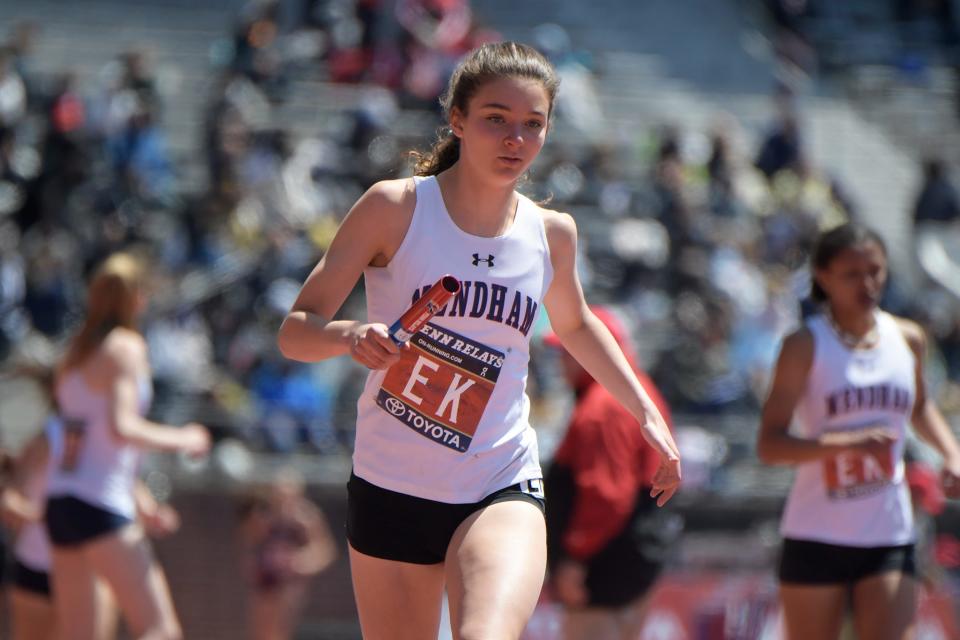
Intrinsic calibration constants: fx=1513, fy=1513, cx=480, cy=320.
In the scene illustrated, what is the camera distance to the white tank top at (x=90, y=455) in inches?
260

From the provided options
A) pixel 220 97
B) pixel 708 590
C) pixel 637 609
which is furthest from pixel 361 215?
pixel 220 97

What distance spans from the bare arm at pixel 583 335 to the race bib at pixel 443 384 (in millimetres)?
370

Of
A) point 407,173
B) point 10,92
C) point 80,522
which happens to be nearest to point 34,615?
point 80,522

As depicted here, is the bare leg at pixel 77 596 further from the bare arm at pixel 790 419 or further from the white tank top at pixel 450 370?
the bare arm at pixel 790 419

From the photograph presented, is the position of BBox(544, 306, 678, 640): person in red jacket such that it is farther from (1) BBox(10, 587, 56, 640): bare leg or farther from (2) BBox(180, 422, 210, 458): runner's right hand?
(1) BBox(10, 587, 56, 640): bare leg

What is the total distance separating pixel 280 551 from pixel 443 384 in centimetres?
692

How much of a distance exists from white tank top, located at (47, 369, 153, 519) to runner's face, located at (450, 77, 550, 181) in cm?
307

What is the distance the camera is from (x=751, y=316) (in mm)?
14430

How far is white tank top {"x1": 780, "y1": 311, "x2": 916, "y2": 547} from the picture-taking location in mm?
5652

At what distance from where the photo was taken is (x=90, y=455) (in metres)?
6.64

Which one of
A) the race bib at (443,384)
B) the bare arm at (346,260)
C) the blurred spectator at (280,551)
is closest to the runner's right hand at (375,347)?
the bare arm at (346,260)

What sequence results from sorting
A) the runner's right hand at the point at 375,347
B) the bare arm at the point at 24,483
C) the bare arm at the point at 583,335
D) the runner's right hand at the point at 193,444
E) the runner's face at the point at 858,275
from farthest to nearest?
the bare arm at the point at 24,483
the runner's right hand at the point at 193,444
the runner's face at the point at 858,275
the bare arm at the point at 583,335
the runner's right hand at the point at 375,347

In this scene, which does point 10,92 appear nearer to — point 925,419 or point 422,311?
point 925,419

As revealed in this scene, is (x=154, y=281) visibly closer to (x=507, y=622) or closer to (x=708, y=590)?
(x=708, y=590)
